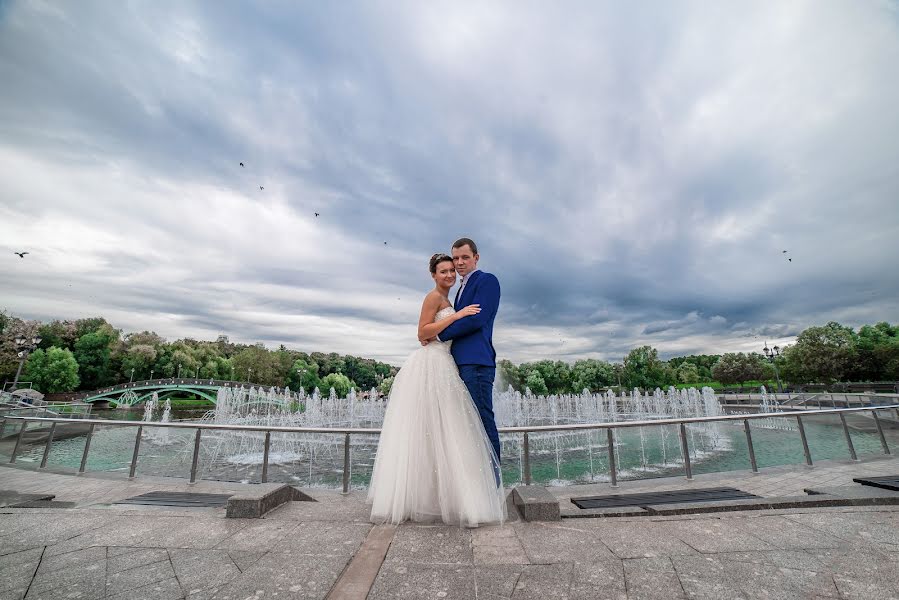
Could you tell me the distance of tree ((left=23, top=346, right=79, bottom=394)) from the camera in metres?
55.8

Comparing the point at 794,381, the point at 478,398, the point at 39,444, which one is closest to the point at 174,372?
the point at 39,444

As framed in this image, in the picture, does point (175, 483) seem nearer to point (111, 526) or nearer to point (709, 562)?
point (111, 526)

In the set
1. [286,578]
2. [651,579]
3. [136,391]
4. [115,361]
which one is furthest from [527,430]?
[115,361]

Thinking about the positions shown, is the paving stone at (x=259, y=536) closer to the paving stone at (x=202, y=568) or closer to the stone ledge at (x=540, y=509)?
the paving stone at (x=202, y=568)

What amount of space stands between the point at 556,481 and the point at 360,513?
9.62 metres

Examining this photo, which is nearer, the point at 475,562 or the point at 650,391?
the point at 475,562

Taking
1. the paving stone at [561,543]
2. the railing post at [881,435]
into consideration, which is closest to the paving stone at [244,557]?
the paving stone at [561,543]

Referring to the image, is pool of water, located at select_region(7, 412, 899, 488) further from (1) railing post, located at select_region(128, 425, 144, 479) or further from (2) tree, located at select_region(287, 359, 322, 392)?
(2) tree, located at select_region(287, 359, 322, 392)

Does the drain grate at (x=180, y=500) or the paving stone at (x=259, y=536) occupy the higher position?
the paving stone at (x=259, y=536)

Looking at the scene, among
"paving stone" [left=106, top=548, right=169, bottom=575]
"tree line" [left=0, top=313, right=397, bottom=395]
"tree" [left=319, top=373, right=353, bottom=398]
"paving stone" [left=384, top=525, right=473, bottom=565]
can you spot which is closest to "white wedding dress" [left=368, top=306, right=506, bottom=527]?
"paving stone" [left=384, top=525, right=473, bottom=565]

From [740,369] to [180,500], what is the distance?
94.3 metres

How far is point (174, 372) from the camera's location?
7731cm

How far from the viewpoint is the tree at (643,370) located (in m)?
73.6

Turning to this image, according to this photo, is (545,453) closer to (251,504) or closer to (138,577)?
(251,504)
